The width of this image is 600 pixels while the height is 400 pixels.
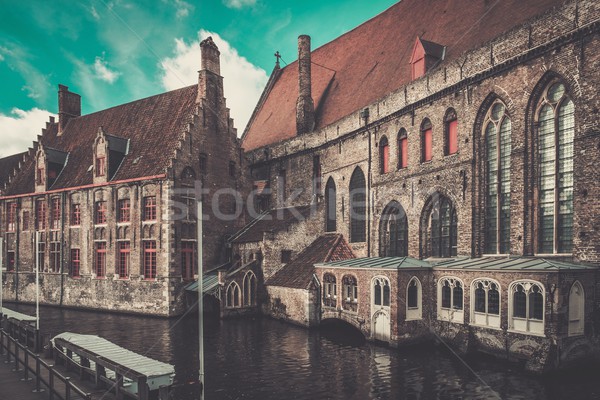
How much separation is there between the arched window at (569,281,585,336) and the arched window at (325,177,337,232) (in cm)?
1439

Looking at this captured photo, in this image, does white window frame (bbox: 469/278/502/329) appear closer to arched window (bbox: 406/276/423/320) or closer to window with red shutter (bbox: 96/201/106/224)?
arched window (bbox: 406/276/423/320)

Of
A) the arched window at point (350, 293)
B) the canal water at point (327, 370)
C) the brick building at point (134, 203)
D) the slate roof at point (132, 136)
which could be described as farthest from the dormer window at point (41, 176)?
the arched window at point (350, 293)

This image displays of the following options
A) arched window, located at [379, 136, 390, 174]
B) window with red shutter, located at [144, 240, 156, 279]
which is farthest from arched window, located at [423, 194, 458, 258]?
window with red shutter, located at [144, 240, 156, 279]

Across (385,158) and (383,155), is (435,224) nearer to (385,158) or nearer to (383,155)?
(385,158)

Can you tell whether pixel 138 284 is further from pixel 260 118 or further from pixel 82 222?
pixel 260 118

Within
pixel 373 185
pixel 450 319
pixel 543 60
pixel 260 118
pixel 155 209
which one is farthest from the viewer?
pixel 260 118

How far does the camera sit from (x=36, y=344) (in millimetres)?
15078

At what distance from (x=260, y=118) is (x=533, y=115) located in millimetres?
23953

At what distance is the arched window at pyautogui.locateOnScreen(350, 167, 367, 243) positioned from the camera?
2406 centimetres

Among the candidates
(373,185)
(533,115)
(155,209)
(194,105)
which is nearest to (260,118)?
(194,105)

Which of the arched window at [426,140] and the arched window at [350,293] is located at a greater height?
the arched window at [426,140]

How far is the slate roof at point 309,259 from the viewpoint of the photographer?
72.9 feet

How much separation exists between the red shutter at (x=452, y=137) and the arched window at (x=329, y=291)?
23.9 ft

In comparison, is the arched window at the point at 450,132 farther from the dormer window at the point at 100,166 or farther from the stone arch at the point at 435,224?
the dormer window at the point at 100,166
